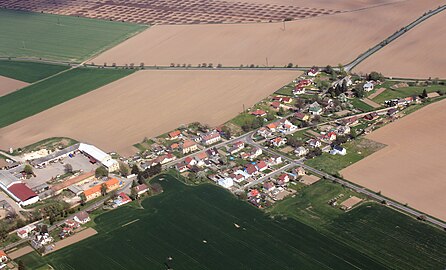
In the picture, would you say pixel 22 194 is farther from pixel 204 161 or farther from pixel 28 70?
pixel 28 70

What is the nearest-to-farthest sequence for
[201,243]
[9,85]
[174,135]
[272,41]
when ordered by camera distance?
1. [201,243]
2. [174,135]
3. [9,85]
4. [272,41]

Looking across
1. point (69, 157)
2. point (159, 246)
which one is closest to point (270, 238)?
point (159, 246)

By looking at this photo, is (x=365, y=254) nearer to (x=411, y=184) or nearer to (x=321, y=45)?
(x=411, y=184)

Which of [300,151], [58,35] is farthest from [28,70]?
[300,151]

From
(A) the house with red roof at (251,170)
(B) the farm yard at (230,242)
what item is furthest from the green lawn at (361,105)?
(B) the farm yard at (230,242)

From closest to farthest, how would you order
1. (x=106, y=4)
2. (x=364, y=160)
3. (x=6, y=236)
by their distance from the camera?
(x=6, y=236)
(x=364, y=160)
(x=106, y=4)

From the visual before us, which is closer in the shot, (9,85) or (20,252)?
(20,252)

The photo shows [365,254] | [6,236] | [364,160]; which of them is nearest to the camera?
[365,254]

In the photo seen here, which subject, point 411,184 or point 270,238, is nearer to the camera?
point 270,238
